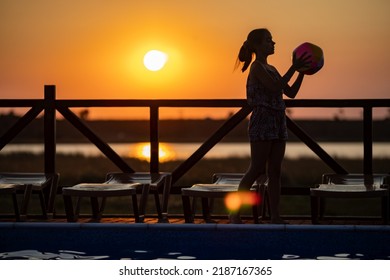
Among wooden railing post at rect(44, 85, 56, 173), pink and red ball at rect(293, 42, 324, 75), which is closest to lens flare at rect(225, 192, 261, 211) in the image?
pink and red ball at rect(293, 42, 324, 75)

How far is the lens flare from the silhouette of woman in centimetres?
6

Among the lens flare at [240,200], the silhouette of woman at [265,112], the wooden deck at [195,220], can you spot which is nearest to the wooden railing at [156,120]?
the wooden deck at [195,220]

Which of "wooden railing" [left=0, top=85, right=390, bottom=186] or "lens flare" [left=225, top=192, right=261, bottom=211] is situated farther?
"wooden railing" [left=0, top=85, right=390, bottom=186]

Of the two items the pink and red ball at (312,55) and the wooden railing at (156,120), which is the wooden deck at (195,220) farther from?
the pink and red ball at (312,55)

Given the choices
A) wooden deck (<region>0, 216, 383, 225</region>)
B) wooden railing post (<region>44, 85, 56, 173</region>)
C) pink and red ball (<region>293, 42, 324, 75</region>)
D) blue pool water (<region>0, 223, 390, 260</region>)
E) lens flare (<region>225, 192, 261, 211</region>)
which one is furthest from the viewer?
wooden railing post (<region>44, 85, 56, 173</region>)

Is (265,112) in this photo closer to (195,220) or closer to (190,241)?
(190,241)

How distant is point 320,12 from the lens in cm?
744

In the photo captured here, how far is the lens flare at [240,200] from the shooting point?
5.29 m

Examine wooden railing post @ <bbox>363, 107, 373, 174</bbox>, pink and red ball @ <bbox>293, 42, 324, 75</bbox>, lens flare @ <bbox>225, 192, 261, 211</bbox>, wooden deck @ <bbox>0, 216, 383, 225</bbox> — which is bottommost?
wooden deck @ <bbox>0, 216, 383, 225</bbox>

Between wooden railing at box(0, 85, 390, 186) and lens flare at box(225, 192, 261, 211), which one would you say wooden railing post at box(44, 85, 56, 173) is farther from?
lens flare at box(225, 192, 261, 211)

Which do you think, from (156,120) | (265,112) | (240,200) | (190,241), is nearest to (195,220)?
(156,120)

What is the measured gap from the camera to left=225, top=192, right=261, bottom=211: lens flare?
529 cm

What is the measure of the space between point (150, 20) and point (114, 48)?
0.93 metres

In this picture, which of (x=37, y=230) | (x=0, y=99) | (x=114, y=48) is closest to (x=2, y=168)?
(x=114, y=48)
